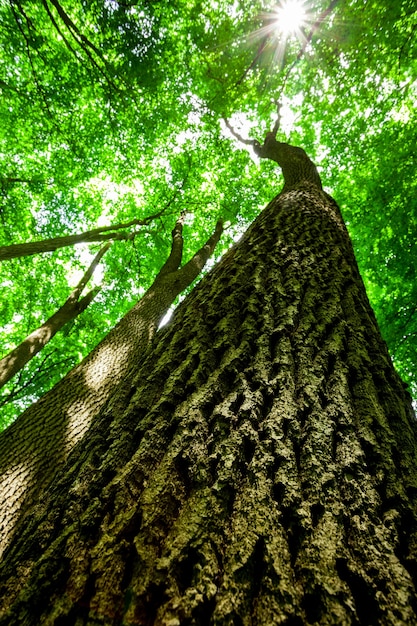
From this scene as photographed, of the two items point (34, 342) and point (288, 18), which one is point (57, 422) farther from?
point (288, 18)

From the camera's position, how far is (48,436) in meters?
3.54

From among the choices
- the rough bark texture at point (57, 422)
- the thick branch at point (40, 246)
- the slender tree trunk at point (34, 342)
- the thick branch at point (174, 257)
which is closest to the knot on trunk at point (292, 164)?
the rough bark texture at point (57, 422)

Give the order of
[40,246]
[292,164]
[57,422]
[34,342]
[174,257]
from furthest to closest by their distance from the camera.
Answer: [174,257] < [34,342] < [40,246] < [292,164] < [57,422]

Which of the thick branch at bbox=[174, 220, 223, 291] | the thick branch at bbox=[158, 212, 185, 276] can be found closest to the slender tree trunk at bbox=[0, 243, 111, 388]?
the thick branch at bbox=[158, 212, 185, 276]

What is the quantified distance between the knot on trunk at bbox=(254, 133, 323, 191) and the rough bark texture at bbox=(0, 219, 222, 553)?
2803 mm

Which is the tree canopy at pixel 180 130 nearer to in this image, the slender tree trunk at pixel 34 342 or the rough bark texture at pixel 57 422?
the slender tree trunk at pixel 34 342

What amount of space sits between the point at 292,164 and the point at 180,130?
841 centimetres

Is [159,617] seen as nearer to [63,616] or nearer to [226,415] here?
[63,616]

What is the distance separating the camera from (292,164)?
4.59 metres

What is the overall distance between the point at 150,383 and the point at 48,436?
2.95 meters

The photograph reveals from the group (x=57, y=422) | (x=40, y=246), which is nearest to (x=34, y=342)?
(x=40, y=246)

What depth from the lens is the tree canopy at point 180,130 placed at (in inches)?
284

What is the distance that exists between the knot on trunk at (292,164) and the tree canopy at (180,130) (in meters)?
3.04

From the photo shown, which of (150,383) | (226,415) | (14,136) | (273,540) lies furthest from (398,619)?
(14,136)
